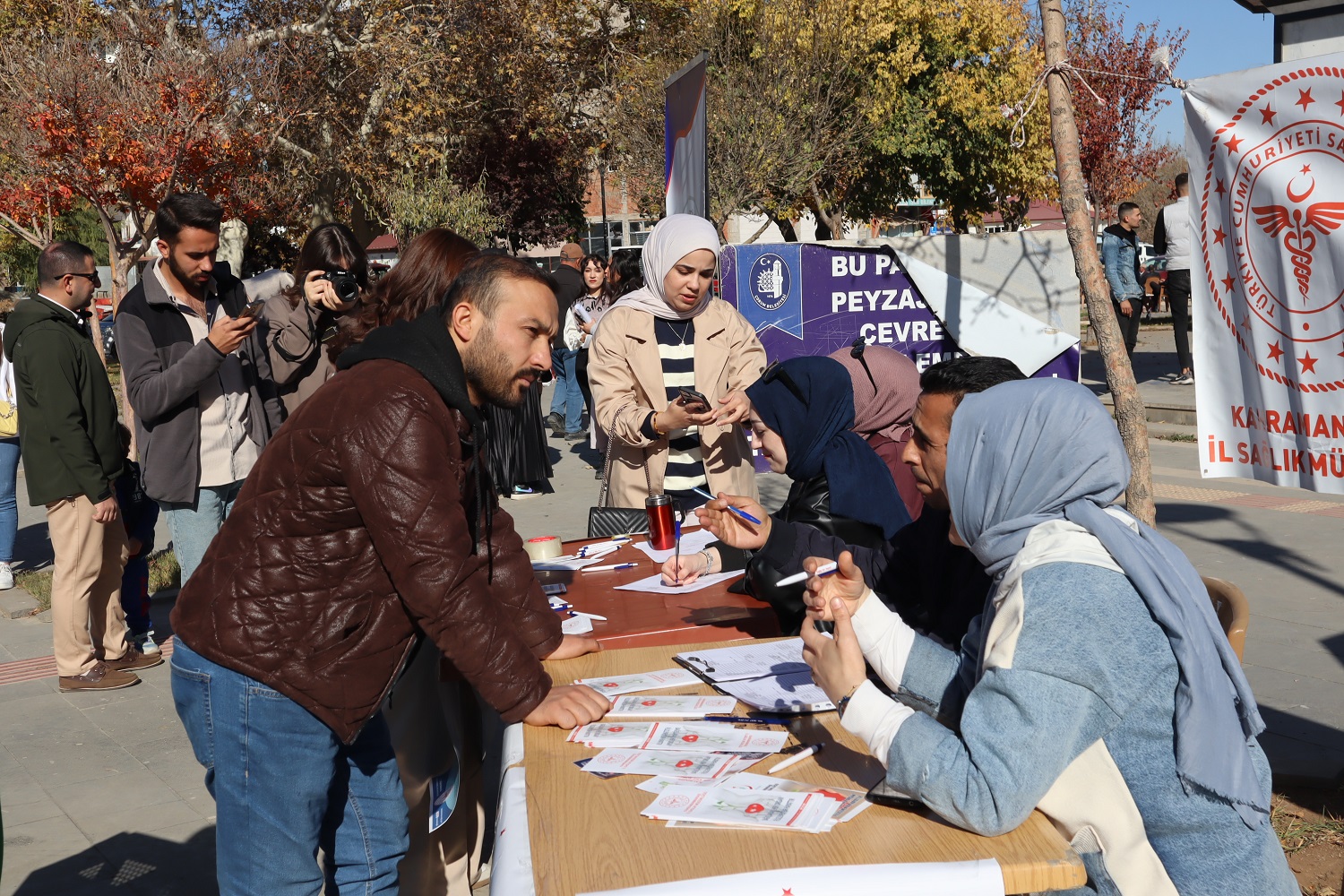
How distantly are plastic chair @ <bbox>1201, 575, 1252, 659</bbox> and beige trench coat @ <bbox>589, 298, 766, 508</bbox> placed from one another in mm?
2201

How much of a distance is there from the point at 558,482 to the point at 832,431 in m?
7.18

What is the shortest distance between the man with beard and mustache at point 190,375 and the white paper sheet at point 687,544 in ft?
5.56

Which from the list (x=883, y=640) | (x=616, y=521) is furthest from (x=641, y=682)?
(x=616, y=521)

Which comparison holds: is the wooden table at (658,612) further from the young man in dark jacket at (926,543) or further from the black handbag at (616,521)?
the black handbag at (616,521)

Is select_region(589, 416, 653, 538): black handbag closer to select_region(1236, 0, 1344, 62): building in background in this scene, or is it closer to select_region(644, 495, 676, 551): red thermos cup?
select_region(644, 495, 676, 551): red thermos cup

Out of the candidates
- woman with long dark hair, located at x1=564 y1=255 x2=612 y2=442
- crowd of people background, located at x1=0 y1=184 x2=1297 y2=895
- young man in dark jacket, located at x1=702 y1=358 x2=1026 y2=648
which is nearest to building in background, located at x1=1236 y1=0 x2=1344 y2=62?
crowd of people background, located at x1=0 y1=184 x2=1297 y2=895

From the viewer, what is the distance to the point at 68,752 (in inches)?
195

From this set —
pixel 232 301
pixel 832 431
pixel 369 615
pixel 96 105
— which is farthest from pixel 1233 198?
pixel 96 105

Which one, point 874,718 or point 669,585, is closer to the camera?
point 874,718

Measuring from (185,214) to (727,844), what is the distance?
350cm

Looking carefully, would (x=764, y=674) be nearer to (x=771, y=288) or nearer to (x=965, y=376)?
(x=965, y=376)

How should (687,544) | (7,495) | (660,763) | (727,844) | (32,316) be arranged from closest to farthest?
(727,844)
(660,763)
(687,544)
(32,316)
(7,495)

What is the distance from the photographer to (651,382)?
4836 mm

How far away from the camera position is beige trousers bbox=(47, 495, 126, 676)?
536cm
